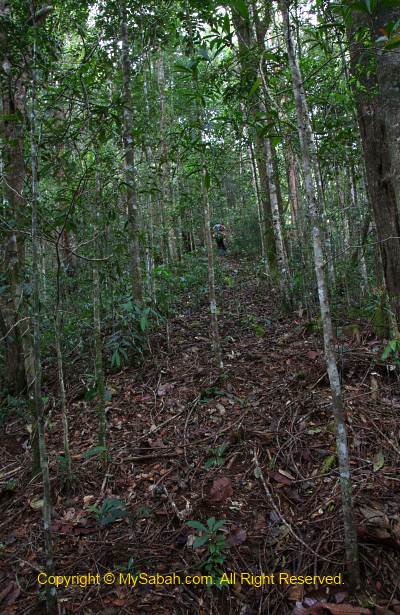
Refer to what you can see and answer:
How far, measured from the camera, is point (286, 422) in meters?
4.02

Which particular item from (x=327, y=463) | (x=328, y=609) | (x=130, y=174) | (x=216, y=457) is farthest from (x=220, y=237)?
(x=328, y=609)

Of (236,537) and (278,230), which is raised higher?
(278,230)

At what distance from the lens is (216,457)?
3.86m

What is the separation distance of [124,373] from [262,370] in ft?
7.16

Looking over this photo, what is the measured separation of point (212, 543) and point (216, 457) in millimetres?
1001

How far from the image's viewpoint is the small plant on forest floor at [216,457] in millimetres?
3764

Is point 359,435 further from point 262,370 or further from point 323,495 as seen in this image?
point 262,370

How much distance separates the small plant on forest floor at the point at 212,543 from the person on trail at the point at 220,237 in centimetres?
1426

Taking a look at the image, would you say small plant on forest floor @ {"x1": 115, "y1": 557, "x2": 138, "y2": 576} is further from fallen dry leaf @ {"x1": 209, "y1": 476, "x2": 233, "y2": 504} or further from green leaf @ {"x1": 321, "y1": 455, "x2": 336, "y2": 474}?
green leaf @ {"x1": 321, "y1": 455, "x2": 336, "y2": 474}

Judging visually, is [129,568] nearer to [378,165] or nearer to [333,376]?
[333,376]

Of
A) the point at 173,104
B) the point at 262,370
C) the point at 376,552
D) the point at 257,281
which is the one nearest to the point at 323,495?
the point at 376,552

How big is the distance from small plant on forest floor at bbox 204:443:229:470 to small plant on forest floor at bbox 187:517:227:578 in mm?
702

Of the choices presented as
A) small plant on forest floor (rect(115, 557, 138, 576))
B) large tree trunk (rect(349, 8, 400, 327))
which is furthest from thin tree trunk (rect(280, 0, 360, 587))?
large tree trunk (rect(349, 8, 400, 327))

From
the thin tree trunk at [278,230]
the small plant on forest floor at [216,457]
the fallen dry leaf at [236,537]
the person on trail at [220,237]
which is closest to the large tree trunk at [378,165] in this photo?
the small plant on forest floor at [216,457]
